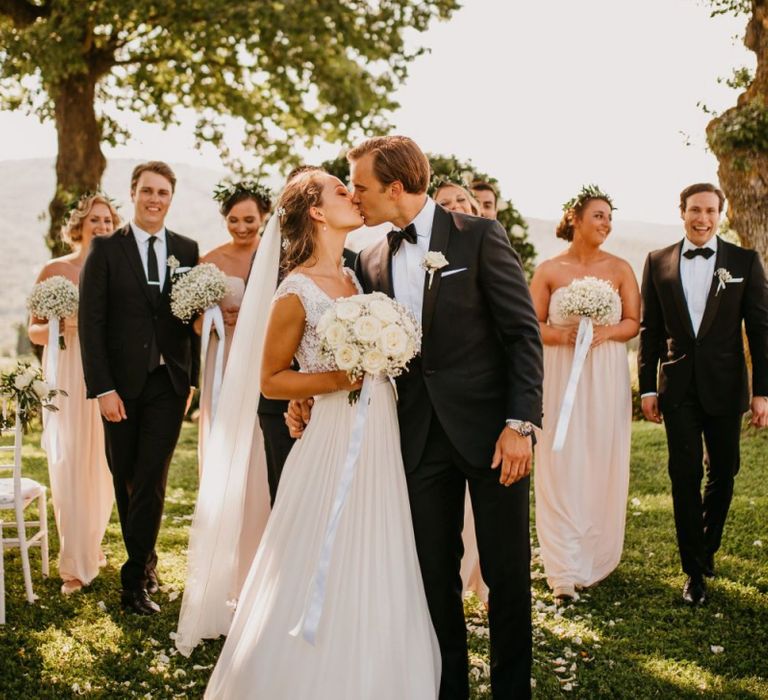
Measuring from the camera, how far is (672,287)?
560cm

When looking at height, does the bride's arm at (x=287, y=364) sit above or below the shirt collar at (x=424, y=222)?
below

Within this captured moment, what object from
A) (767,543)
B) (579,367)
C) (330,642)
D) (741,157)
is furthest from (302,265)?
(741,157)

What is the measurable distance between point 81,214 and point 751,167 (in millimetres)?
6904

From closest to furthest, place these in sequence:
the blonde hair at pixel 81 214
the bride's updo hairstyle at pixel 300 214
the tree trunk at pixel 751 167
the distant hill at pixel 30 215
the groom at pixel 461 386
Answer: the groom at pixel 461 386
the bride's updo hairstyle at pixel 300 214
the blonde hair at pixel 81 214
the tree trunk at pixel 751 167
the distant hill at pixel 30 215

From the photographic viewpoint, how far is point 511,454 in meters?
3.55

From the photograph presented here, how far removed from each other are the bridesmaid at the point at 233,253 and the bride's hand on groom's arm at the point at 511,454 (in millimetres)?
2645

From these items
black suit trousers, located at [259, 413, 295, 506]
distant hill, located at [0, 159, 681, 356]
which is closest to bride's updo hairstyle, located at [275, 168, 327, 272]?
black suit trousers, located at [259, 413, 295, 506]

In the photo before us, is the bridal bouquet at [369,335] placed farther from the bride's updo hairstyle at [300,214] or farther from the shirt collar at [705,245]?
the shirt collar at [705,245]

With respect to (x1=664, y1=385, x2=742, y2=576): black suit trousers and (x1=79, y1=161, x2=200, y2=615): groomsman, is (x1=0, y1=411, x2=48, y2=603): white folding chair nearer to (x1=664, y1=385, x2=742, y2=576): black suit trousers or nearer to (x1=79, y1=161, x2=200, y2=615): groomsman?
(x1=79, y1=161, x2=200, y2=615): groomsman

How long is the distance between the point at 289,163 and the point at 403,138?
13295 millimetres

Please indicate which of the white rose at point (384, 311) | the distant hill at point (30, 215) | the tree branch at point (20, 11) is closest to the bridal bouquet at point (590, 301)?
the white rose at point (384, 311)

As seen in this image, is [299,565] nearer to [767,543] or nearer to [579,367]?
[579,367]

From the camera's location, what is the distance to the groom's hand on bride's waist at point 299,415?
3.96 meters

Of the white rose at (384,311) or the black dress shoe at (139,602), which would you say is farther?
the black dress shoe at (139,602)
